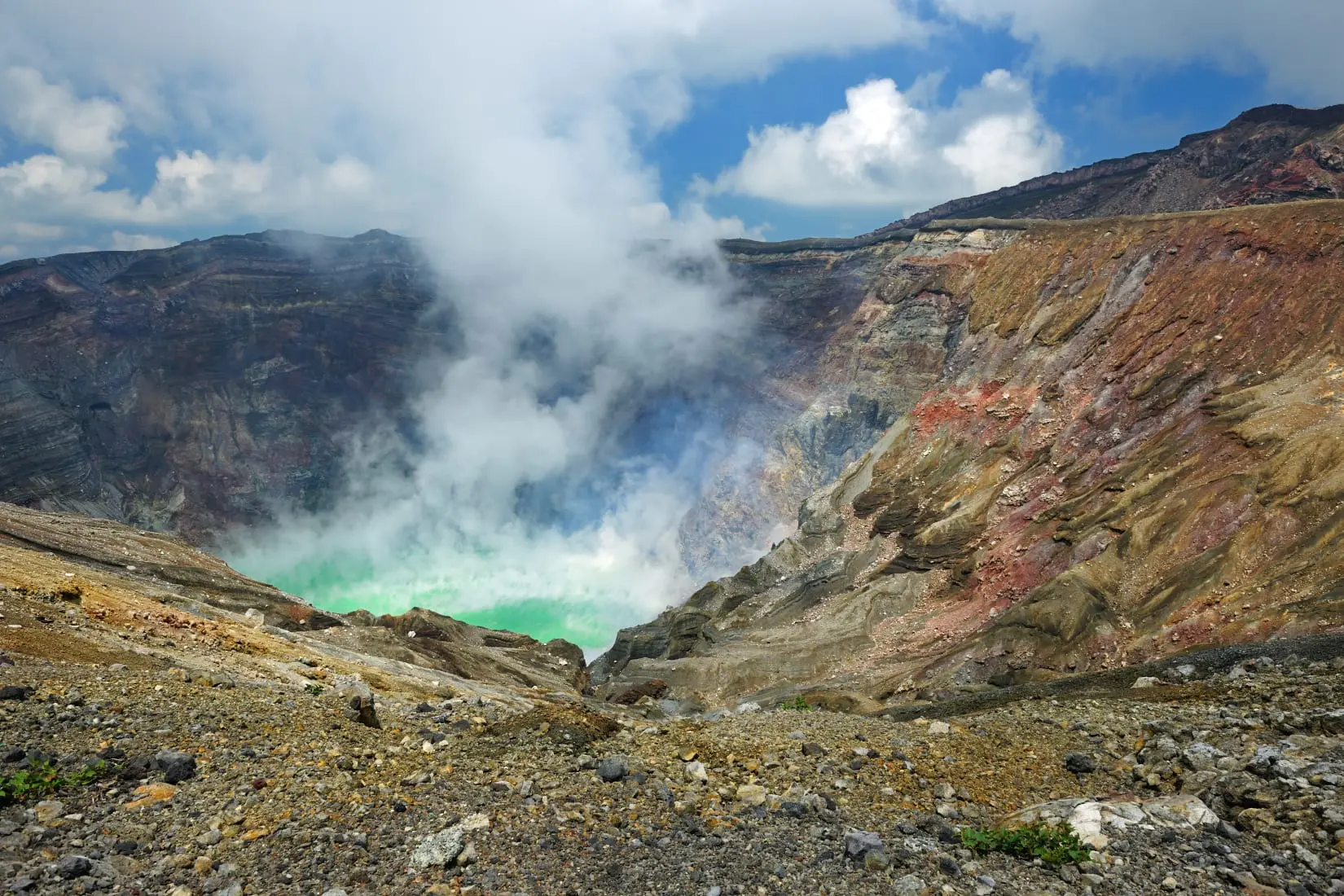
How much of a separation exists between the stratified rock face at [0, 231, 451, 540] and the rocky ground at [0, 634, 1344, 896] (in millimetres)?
110289

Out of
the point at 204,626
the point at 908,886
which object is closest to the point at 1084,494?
the point at 204,626

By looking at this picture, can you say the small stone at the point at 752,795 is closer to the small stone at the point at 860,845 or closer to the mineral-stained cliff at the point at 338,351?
the small stone at the point at 860,845

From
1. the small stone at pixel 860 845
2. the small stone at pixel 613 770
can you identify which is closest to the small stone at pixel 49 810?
the small stone at pixel 613 770

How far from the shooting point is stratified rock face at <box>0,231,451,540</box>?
105438 millimetres

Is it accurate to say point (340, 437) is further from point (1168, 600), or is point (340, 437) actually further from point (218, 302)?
point (1168, 600)

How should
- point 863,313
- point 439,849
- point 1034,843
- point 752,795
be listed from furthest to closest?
point 863,313 < point 752,795 < point 1034,843 < point 439,849

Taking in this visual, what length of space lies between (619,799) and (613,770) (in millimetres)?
600

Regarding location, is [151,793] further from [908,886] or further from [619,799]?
[908,886]

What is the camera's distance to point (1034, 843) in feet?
30.3

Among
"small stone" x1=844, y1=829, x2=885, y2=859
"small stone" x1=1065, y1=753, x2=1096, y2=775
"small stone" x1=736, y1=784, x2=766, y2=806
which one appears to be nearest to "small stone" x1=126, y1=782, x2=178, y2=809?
"small stone" x1=736, y1=784, x2=766, y2=806

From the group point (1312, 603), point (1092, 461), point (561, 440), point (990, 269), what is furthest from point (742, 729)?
point (561, 440)

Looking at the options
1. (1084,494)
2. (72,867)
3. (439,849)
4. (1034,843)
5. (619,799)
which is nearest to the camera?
(72,867)

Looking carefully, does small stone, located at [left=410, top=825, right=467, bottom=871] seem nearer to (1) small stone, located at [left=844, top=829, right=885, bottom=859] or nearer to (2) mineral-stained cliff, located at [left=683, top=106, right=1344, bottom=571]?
(1) small stone, located at [left=844, top=829, right=885, bottom=859]

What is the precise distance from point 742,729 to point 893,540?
48120mm
